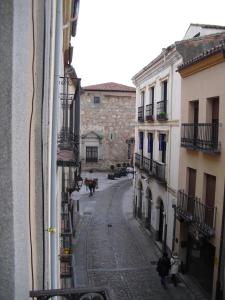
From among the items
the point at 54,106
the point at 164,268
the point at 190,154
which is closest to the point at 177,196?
the point at 190,154

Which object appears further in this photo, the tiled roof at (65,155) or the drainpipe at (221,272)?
the drainpipe at (221,272)

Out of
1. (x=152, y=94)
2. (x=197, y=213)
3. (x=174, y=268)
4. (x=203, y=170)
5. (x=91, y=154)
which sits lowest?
(x=174, y=268)

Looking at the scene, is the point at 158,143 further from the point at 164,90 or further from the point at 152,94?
the point at 152,94

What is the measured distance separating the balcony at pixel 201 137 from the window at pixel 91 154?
25.4 metres

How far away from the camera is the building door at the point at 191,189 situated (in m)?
14.4

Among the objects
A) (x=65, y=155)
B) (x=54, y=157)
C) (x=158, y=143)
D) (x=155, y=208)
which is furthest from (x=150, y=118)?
(x=54, y=157)

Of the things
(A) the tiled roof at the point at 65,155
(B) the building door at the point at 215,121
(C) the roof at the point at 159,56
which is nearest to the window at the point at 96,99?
(C) the roof at the point at 159,56

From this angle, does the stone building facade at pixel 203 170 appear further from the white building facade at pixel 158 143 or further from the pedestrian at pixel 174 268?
the white building facade at pixel 158 143

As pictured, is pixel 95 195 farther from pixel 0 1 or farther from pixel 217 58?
pixel 0 1

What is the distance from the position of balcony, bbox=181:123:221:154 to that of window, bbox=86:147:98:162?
2538cm

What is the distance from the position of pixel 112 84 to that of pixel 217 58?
29.1 m

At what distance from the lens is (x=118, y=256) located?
16781 millimetres

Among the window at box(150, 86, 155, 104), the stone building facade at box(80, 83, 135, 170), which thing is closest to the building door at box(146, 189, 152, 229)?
the window at box(150, 86, 155, 104)

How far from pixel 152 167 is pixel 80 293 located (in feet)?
58.9
